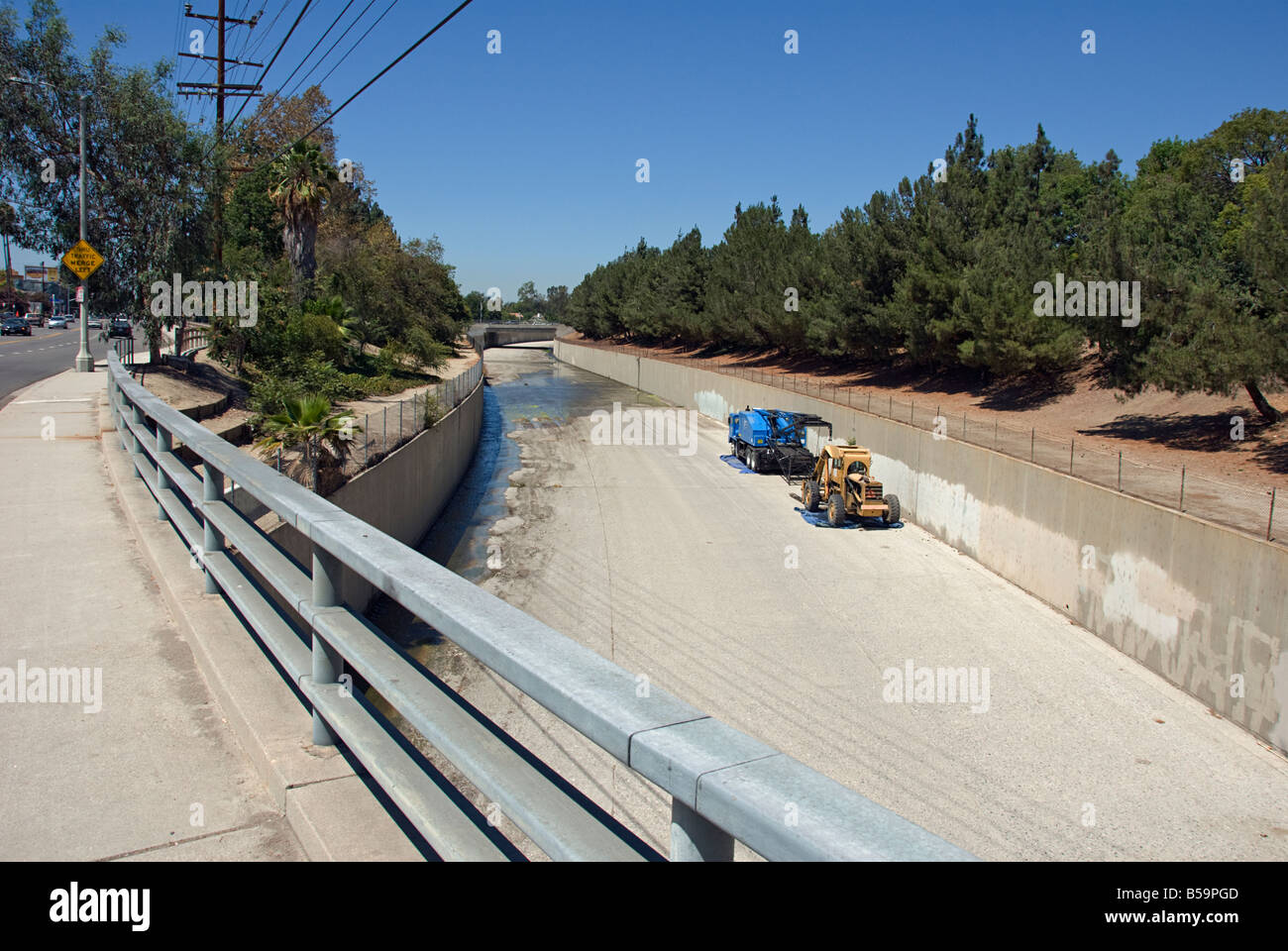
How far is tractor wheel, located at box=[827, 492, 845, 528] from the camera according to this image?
2791cm

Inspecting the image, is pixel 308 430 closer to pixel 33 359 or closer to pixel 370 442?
pixel 370 442

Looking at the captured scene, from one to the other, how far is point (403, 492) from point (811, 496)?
42.0 ft

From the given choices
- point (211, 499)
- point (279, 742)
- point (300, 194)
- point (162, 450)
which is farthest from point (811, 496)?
point (300, 194)

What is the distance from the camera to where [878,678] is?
16.8m

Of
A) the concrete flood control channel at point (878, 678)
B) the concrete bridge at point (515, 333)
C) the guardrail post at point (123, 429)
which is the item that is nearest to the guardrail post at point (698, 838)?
the concrete flood control channel at point (878, 678)

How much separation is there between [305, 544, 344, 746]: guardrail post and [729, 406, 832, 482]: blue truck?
3210 cm

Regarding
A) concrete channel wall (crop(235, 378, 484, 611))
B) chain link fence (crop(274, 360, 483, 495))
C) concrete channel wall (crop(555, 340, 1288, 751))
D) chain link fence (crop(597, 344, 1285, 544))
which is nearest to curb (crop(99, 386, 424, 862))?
concrete channel wall (crop(235, 378, 484, 611))

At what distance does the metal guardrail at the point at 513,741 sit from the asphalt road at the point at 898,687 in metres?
8.28

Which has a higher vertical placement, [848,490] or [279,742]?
[279,742]

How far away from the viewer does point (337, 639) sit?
367cm

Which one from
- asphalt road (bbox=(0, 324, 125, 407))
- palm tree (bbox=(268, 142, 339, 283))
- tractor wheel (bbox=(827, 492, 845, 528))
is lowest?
tractor wheel (bbox=(827, 492, 845, 528))

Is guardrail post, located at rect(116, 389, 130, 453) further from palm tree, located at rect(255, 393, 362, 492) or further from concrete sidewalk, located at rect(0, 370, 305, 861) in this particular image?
concrete sidewalk, located at rect(0, 370, 305, 861)

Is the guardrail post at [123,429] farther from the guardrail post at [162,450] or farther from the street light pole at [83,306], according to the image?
the street light pole at [83,306]

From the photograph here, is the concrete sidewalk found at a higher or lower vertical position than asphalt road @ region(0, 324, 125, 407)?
lower
